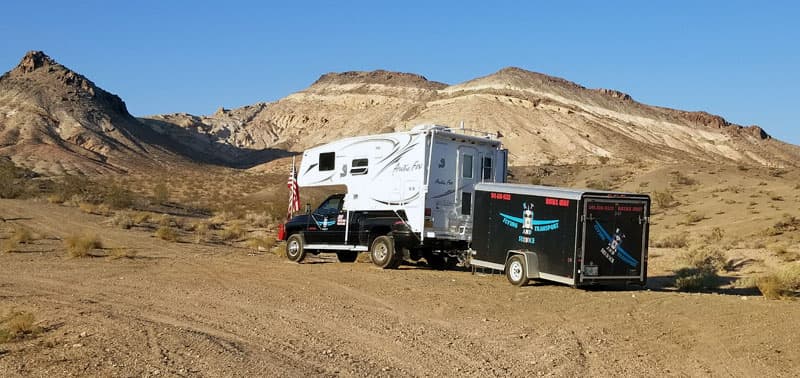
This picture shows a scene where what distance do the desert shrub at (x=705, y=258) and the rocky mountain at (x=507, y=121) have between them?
3362cm

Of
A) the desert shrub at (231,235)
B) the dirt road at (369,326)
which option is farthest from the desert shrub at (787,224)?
the desert shrub at (231,235)

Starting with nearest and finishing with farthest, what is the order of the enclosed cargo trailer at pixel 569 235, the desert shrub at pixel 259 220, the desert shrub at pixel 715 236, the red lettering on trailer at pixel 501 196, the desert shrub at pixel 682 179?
the enclosed cargo trailer at pixel 569 235 → the red lettering on trailer at pixel 501 196 → the desert shrub at pixel 715 236 → the desert shrub at pixel 259 220 → the desert shrub at pixel 682 179

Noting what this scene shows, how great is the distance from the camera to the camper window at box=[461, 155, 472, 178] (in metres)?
18.1

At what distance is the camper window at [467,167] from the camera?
1811 centimetres

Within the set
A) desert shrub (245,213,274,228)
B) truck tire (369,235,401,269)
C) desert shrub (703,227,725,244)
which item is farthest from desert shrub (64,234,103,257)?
desert shrub (703,227,725,244)

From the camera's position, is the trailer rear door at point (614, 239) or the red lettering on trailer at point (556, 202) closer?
the trailer rear door at point (614, 239)

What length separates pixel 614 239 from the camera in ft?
48.8

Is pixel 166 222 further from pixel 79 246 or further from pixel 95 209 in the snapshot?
pixel 79 246

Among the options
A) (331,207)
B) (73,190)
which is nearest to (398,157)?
(331,207)

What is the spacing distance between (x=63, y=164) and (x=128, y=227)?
49604 millimetres

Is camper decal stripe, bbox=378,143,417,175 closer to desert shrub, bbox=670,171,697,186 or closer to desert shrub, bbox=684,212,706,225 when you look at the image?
desert shrub, bbox=684,212,706,225

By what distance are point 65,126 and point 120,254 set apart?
2967 inches

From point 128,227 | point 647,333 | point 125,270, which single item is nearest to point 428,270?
point 125,270

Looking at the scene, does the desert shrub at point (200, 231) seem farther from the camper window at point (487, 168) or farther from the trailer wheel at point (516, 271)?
the trailer wheel at point (516, 271)
